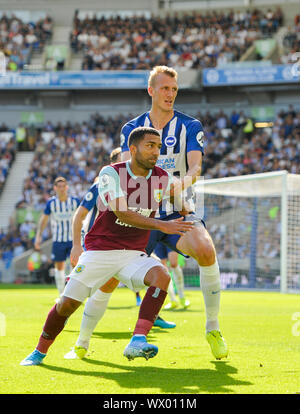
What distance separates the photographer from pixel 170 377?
4.65m

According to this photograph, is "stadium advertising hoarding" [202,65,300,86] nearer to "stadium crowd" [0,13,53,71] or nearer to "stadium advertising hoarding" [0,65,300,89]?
"stadium advertising hoarding" [0,65,300,89]

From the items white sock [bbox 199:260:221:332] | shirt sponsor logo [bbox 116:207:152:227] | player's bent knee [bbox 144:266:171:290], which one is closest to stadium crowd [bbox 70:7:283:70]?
white sock [bbox 199:260:221:332]

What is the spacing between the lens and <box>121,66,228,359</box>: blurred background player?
221 inches

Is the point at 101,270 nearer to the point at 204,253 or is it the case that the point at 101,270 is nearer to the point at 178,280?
the point at 204,253

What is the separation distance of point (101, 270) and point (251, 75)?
27.5 metres

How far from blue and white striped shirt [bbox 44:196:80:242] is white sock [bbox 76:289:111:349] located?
750cm

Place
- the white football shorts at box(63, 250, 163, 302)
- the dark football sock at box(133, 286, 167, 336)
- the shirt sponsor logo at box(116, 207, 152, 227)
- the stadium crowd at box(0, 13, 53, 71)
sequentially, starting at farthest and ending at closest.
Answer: the stadium crowd at box(0, 13, 53, 71)
the shirt sponsor logo at box(116, 207, 152, 227)
the white football shorts at box(63, 250, 163, 302)
the dark football sock at box(133, 286, 167, 336)

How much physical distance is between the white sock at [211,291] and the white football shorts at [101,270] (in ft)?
2.52

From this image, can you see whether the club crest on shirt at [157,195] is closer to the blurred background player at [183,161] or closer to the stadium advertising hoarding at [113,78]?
the blurred background player at [183,161]

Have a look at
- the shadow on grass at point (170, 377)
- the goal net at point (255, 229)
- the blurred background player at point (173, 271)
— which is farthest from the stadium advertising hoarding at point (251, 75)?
the shadow on grass at point (170, 377)

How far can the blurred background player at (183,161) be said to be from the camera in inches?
221

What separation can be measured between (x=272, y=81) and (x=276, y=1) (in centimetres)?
698
